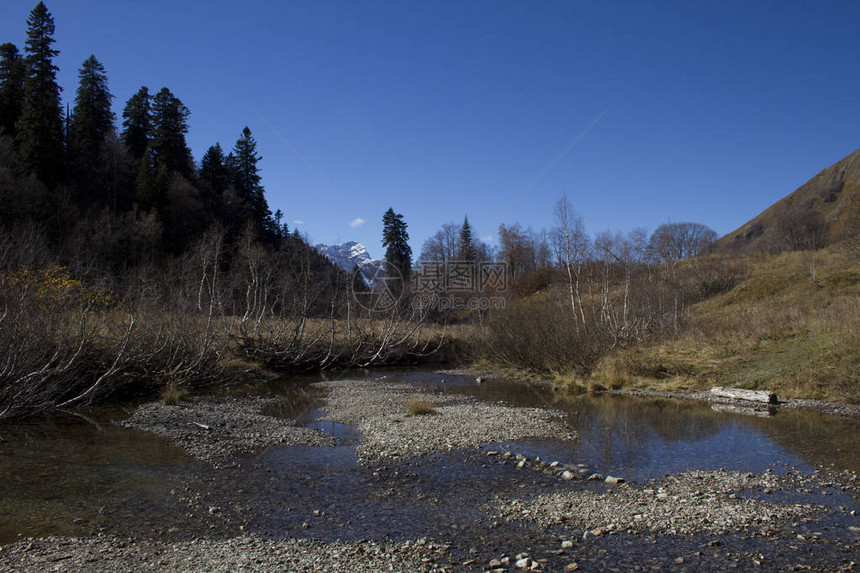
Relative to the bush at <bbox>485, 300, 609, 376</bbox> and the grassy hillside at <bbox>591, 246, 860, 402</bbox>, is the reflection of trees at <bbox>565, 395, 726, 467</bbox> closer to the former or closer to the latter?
the grassy hillside at <bbox>591, 246, 860, 402</bbox>

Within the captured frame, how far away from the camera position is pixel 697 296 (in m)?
45.7

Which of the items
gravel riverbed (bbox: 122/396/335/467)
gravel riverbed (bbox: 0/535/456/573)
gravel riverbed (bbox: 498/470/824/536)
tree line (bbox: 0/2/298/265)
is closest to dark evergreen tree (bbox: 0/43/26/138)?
tree line (bbox: 0/2/298/265)

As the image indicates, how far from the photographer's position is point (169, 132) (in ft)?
199

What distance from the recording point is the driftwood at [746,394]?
1834 cm

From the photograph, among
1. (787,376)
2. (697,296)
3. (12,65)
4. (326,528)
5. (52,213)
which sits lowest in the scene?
(326,528)

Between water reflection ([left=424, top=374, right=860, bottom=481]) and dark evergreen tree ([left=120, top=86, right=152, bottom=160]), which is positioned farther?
dark evergreen tree ([left=120, top=86, right=152, bottom=160])

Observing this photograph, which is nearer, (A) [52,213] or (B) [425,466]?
(B) [425,466]

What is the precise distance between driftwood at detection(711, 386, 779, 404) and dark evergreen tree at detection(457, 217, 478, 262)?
148 ft

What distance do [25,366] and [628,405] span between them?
19.2 m

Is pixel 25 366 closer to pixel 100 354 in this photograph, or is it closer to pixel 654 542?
pixel 100 354

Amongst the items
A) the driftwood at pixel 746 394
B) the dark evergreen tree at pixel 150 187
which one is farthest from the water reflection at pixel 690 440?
the dark evergreen tree at pixel 150 187

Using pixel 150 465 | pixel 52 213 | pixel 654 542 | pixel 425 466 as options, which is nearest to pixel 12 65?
pixel 52 213

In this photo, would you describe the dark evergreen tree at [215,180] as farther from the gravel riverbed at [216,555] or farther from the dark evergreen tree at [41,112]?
the gravel riverbed at [216,555]

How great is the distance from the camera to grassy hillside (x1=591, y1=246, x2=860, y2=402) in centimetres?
1903
